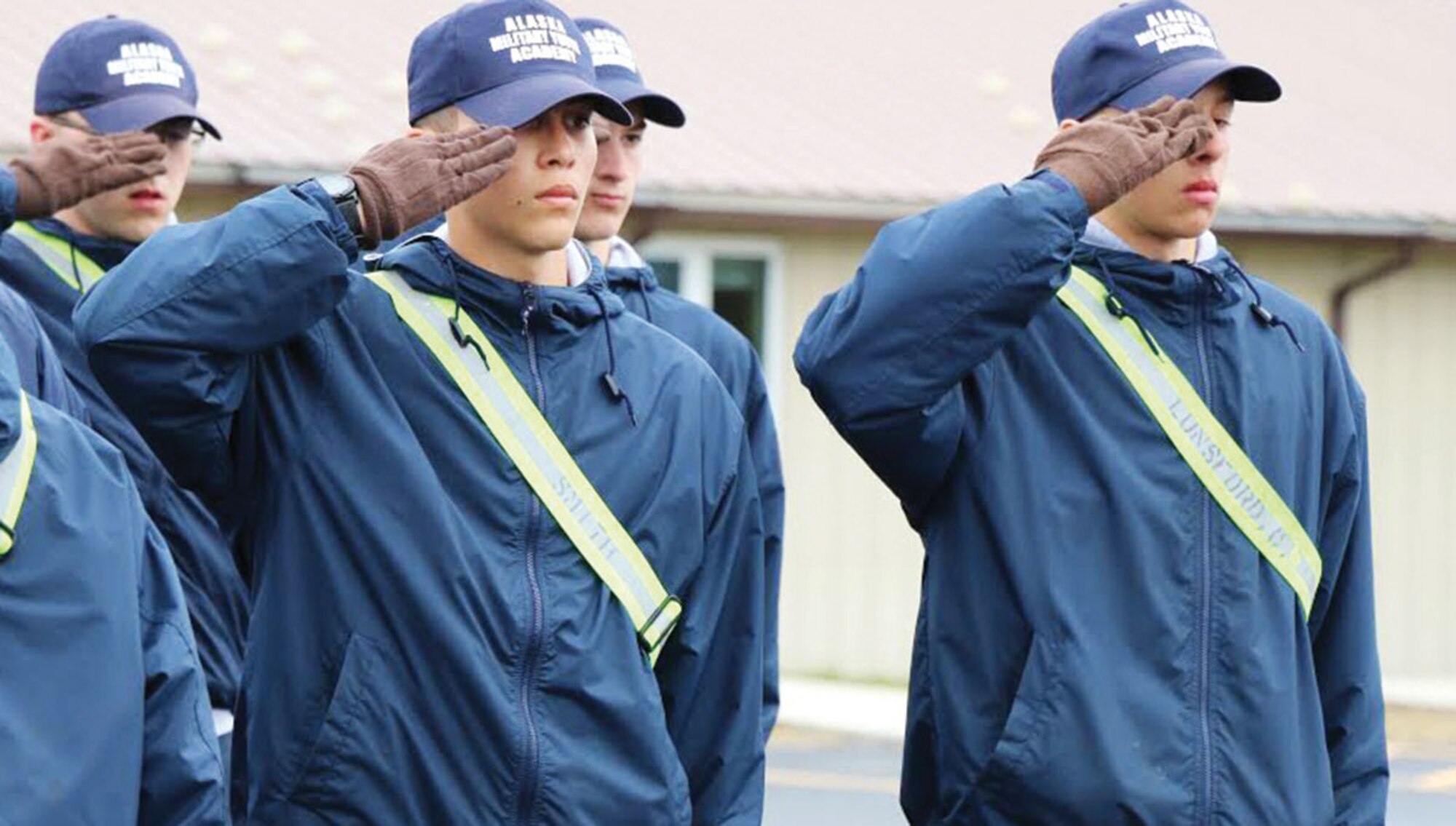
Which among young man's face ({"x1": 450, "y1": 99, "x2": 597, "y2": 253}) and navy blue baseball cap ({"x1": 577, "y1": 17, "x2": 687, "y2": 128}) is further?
navy blue baseball cap ({"x1": 577, "y1": 17, "x2": 687, "y2": 128})

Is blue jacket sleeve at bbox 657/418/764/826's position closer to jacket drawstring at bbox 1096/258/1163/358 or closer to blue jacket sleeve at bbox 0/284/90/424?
jacket drawstring at bbox 1096/258/1163/358

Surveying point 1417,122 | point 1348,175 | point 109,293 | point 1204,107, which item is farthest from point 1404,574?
point 109,293

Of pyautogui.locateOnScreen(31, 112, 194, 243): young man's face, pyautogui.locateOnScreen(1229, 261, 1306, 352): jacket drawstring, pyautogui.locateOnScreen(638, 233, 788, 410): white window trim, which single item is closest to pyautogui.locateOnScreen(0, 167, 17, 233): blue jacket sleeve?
pyautogui.locateOnScreen(31, 112, 194, 243): young man's face

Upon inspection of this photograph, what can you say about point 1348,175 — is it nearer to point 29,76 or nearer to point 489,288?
point 29,76

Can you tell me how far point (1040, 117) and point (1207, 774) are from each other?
1579cm

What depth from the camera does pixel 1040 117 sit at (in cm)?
2061

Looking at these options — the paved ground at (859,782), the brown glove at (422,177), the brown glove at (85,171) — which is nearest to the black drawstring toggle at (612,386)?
the brown glove at (422,177)

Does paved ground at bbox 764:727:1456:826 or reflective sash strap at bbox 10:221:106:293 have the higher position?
reflective sash strap at bbox 10:221:106:293

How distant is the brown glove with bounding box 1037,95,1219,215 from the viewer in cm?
511

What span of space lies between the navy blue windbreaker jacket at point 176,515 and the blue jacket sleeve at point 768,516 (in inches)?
47.6

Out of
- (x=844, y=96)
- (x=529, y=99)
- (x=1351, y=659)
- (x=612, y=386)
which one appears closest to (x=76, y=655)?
(x=612, y=386)

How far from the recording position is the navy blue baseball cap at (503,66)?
5.11 m

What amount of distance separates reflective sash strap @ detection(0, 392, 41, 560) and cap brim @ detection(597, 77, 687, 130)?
311cm

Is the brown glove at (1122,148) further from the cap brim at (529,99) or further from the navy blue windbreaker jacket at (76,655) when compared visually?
the navy blue windbreaker jacket at (76,655)
